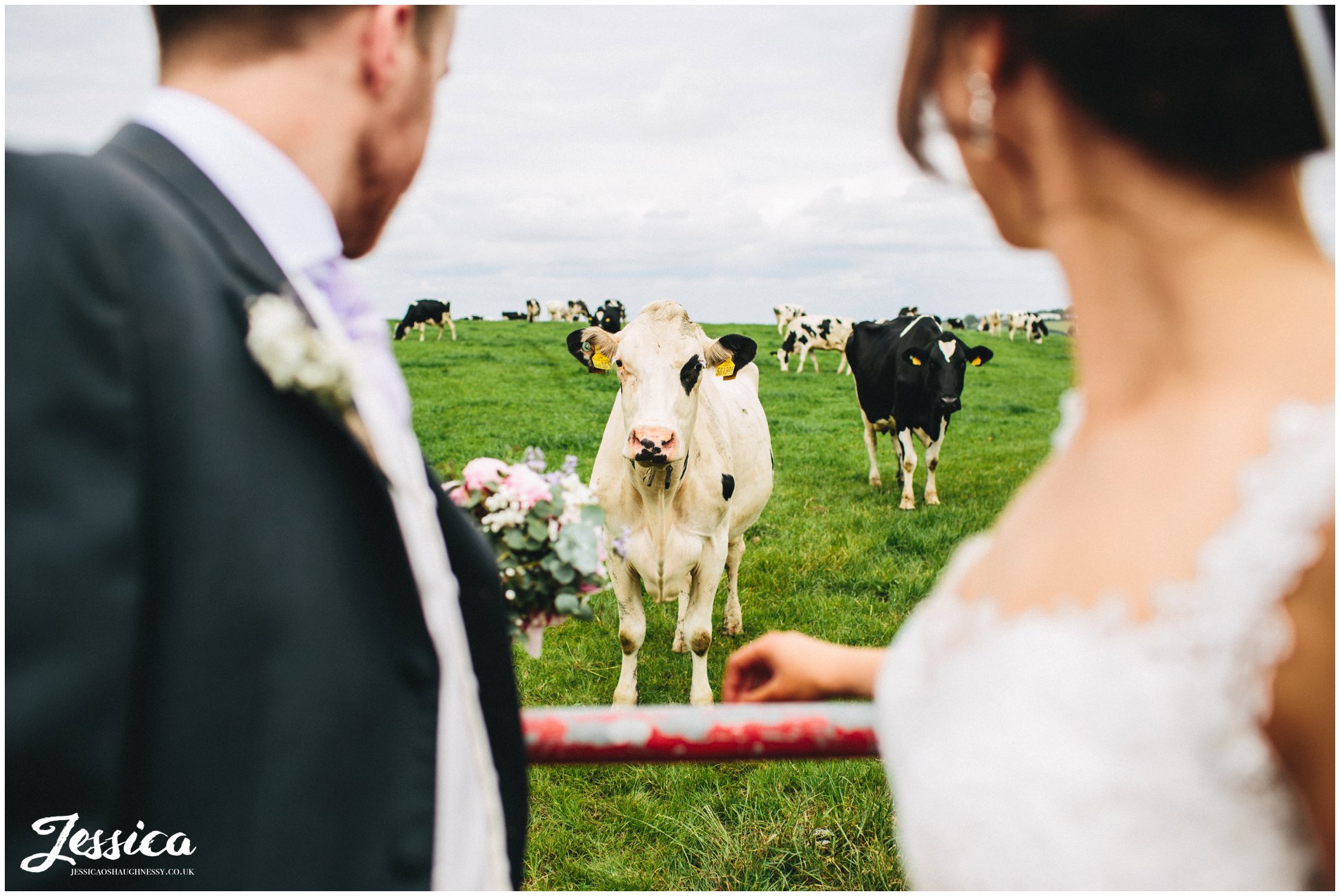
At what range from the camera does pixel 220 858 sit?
3.64 ft

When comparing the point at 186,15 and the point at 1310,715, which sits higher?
the point at 186,15

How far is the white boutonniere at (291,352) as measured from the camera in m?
1.04

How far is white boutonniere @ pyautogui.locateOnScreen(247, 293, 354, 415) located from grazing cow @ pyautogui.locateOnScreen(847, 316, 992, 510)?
9.10 metres

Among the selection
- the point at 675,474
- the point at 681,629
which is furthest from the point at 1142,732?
the point at 681,629

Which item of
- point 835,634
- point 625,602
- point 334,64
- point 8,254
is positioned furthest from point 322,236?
point 835,634

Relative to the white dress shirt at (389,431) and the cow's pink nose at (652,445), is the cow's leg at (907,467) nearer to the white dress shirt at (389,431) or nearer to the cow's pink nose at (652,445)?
the cow's pink nose at (652,445)

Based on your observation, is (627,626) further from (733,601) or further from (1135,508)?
(1135,508)

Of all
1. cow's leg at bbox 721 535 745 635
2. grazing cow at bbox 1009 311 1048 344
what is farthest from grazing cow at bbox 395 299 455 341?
cow's leg at bbox 721 535 745 635

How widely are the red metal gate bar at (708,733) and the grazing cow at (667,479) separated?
3018 millimetres

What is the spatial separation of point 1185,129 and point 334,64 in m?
0.99

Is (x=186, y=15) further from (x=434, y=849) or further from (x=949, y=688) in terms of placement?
(x=949, y=688)

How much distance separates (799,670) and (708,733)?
0.19m

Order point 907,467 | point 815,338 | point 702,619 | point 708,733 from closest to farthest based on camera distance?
point 708,733 < point 702,619 < point 907,467 < point 815,338

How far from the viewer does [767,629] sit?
6164mm
